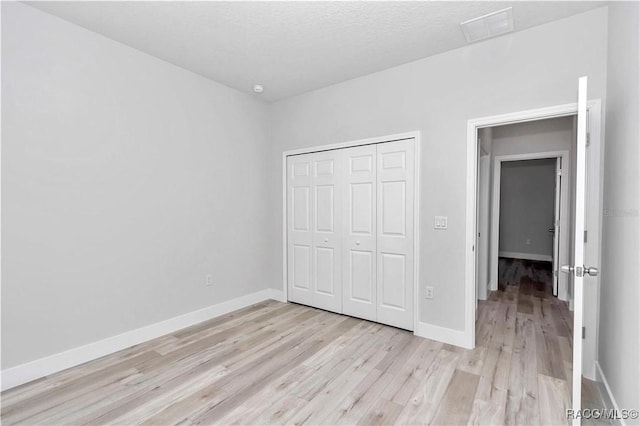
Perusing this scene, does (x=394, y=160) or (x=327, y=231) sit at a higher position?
(x=394, y=160)

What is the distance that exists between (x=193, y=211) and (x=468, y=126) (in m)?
2.96

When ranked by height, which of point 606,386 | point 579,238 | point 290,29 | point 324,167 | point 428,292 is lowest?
point 606,386

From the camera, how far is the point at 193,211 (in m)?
3.40

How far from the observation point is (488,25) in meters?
2.49

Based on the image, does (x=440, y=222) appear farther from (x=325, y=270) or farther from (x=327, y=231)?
(x=325, y=270)

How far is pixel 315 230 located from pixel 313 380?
1.96 metres

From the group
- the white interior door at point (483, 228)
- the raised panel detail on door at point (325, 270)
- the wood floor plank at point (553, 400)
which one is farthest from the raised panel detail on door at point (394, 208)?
the wood floor plank at point (553, 400)

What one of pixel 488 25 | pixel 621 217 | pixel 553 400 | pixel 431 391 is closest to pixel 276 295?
pixel 431 391

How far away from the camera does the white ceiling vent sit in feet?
7.76

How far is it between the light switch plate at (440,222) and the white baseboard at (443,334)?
0.99m

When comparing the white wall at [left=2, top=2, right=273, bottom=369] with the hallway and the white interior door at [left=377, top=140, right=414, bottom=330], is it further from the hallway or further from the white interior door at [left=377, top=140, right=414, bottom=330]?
the hallway

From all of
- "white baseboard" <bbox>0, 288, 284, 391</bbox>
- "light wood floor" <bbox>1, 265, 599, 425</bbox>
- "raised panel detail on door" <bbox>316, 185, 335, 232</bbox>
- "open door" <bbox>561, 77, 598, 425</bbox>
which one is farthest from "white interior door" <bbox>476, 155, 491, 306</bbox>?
"white baseboard" <bbox>0, 288, 284, 391</bbox>

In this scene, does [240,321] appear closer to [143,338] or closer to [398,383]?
[143,338]

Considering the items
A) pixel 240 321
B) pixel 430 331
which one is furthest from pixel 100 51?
pixel 430 331
